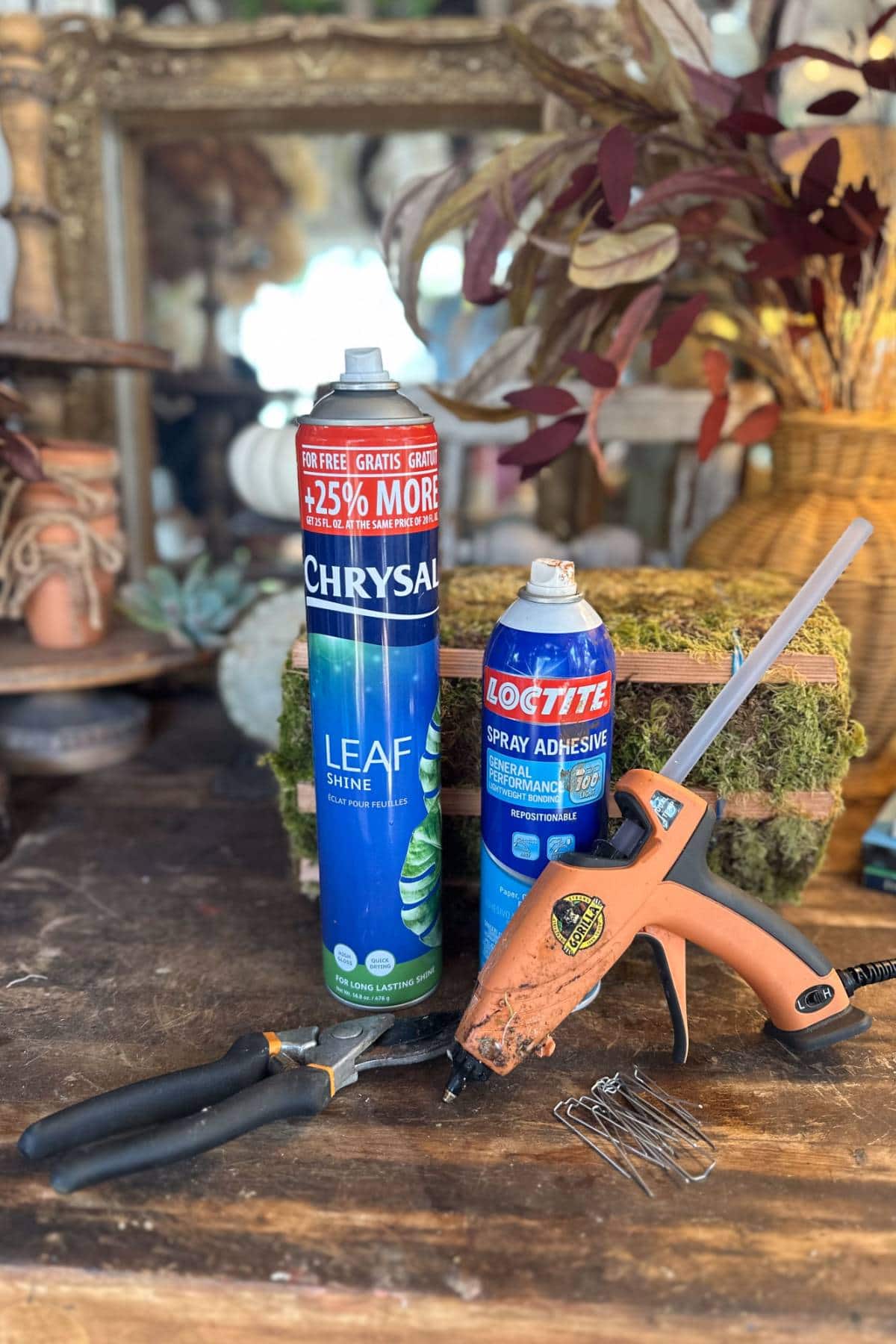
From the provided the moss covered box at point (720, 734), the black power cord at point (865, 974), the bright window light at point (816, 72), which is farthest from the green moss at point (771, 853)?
the bright window light at point (816, 72)

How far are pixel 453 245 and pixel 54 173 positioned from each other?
54cm

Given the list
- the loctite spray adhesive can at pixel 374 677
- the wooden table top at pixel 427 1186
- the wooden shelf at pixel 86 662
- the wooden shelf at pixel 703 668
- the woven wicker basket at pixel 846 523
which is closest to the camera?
the wooden table top at pixel 427 1186

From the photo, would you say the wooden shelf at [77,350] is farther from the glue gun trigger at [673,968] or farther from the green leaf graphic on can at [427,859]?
the glue gun trigger at [673,968]

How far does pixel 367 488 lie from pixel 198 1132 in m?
0.37

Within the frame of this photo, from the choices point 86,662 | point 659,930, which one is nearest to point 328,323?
point 86,662

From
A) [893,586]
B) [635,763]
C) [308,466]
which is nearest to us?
[308,466]

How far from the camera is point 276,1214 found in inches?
18.2

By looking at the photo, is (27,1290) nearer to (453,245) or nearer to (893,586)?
(893,586)

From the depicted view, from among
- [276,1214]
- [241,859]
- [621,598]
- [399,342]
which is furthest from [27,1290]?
[399,342]

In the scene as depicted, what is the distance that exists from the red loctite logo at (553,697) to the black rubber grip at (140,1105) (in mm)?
265

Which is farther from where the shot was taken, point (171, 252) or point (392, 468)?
point (171, 252)

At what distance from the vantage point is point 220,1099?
51cm

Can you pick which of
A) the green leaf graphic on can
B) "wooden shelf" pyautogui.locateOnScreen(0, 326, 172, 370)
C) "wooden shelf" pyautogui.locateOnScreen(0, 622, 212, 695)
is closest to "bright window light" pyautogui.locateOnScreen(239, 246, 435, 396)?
"wooden shelf" pyautogui.locateOnScreen(0, 326, 172, 370)

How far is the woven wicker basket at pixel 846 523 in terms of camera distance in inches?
31.7
